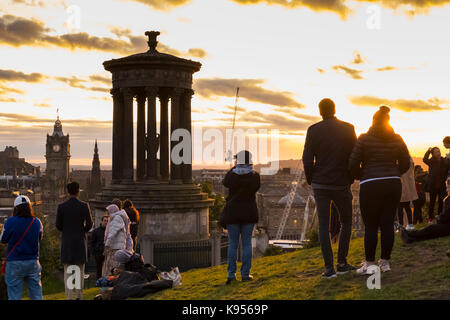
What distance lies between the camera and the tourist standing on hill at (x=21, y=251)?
34.7 feet

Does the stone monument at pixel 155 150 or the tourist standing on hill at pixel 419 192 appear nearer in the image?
the tourist standing on hill at pixel 419 192

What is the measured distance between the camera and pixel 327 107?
35.2 ft

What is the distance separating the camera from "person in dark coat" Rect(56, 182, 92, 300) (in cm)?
1212

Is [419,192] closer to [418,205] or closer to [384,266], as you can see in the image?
[418,205]

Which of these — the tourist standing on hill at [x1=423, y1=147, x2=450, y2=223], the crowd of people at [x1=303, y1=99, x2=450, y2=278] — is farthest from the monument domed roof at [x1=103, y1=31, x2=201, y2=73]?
the crowd of people at [x1=303, y1=99, x2=450, y2=278]

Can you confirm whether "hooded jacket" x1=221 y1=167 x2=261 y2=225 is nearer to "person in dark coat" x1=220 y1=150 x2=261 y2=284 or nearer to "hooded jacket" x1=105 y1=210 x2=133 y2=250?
"person in dark coat" x1=220 y1=150 x2=261 y2=284

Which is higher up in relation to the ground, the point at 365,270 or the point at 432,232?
the point at 432,232

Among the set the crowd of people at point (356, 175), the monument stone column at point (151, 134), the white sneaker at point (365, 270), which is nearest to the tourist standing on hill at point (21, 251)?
the crowd of people at point (356, 175)

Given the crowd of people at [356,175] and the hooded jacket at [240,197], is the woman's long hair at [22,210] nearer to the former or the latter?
the hooded jacket at [240,197]

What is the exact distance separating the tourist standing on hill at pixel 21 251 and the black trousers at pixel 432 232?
23.5 ft

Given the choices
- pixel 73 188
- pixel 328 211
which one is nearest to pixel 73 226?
pixel 73 188

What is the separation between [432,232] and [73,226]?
688 centimetres
